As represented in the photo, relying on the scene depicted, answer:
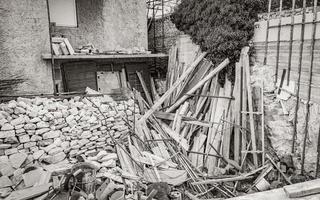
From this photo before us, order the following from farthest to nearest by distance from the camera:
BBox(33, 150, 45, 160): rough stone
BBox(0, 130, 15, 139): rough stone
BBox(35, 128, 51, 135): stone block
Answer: BBox(35, 128, 51, 135): stone block → BBox(33, 150, 45, 160): rough stone → BBox(0, 130, 15, 139): rough stone

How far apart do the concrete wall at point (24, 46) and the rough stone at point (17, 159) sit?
232 centimetres

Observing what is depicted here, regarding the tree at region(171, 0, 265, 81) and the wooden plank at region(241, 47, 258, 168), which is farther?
the tree at region(171, 0, 265, 81)

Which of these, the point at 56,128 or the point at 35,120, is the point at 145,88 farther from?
the point at 35,120

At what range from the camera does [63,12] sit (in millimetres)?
9625

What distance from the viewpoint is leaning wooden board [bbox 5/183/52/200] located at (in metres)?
5.66

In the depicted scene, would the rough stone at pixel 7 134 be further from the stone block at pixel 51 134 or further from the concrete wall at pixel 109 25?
the concrete wall at pixel 109 25

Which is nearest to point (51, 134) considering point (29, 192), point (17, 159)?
point (17, 159)

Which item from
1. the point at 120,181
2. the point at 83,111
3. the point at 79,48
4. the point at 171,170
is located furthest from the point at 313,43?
the point at 79,48

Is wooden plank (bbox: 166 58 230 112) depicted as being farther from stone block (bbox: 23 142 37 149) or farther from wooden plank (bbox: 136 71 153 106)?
stone block (bbox: 23 142 37 149)

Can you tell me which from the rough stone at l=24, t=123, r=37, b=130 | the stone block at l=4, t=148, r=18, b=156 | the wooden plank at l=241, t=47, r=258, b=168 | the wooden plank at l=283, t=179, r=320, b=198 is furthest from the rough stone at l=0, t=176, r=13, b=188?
the wooden plank at l=241, t=47, r=258, b=168

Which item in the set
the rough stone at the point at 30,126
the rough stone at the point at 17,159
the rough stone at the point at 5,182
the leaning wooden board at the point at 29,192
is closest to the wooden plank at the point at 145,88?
the rough stone at the point at 30,126

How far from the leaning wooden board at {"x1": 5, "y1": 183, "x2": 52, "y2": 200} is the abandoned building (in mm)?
34

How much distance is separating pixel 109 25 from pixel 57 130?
17.2ft

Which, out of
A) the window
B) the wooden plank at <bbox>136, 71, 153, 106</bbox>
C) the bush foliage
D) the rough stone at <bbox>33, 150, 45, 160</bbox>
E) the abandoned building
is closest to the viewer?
the abandoned building
